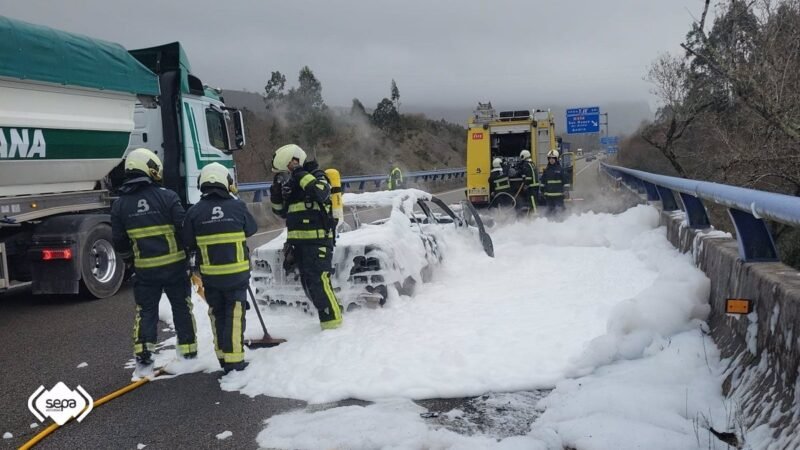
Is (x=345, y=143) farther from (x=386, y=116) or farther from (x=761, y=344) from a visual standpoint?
(x=761, y=344)

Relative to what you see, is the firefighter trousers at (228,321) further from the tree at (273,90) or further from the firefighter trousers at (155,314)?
the tree at (273,90)

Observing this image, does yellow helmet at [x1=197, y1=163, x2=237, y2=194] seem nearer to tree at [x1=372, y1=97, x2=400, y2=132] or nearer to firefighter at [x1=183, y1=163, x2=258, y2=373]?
firefighter at [x1=183, y1=163, x2=258, y2=373]

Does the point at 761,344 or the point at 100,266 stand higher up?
the point at 761,344

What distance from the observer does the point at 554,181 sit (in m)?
12.3

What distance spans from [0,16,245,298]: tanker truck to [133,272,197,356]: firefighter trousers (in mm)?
3111

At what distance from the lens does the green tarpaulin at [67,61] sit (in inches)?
277

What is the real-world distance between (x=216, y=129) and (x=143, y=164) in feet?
18.9

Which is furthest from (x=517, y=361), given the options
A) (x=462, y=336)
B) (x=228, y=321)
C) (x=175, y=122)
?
(x=175, y=122)

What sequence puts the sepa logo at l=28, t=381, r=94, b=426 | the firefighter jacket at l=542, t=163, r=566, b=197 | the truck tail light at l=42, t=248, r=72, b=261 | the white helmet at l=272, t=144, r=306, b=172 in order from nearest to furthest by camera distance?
1. the sepa logo at l=28, t=381, r=94, b=426
2. the white helmet at l=272, t=144, r=306, b=172
3. the truck tail light at l=42, t=248, r=72, b=261
4. the firefighter jacket at l=542, t=163, r=566, b=197

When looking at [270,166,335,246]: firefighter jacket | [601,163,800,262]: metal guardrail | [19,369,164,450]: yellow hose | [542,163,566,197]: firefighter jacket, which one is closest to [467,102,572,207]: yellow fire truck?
[542,163,566,197]: firefighter jacket

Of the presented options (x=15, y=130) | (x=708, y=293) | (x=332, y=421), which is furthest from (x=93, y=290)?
(x=708, y=293)

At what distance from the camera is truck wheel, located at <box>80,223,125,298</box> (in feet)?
26.1

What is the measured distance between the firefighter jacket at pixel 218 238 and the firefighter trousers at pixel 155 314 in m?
0.46

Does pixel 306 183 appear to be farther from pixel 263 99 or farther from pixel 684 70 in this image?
pixel 263 99
